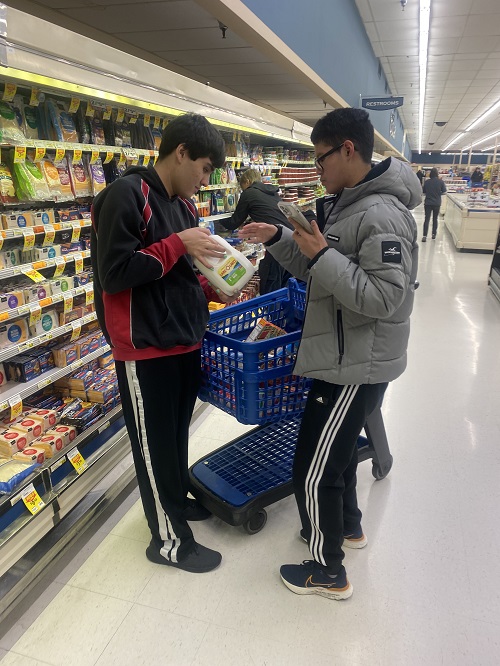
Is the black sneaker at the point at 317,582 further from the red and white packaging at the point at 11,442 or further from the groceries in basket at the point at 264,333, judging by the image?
the red and white packaging at the point at 11,442

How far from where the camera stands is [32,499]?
1.89 metres

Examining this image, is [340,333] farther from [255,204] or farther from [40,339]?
[255,204]

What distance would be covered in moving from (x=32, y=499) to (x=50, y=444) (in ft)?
0.94

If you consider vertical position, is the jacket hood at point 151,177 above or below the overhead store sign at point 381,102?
below

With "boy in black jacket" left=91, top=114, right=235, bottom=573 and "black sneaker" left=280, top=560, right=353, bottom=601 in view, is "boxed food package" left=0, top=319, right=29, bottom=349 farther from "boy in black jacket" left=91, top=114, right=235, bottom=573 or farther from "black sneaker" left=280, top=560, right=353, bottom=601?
"black sneaker" left=280, top=560, right=353, bottom=601

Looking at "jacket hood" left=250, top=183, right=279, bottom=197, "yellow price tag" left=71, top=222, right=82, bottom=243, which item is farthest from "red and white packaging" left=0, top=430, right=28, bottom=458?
"jacket hood" left=250, top=183, right=279, bottom=197

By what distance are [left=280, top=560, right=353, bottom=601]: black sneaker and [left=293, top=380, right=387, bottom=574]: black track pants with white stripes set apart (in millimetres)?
41

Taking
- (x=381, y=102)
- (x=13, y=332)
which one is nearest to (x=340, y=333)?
(x=13, y=332)

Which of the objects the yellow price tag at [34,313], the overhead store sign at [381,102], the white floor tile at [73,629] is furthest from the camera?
the overhead store sign at [381,102]

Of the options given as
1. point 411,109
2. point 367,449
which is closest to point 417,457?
point 367,449

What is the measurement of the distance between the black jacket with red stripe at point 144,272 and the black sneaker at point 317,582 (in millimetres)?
1036

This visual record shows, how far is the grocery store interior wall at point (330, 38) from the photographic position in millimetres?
4124

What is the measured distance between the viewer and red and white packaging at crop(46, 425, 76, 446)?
2205mm

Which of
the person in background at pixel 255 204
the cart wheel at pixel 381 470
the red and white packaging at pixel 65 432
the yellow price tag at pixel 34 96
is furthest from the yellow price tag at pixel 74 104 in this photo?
the cart wheel at pixel 381 470
